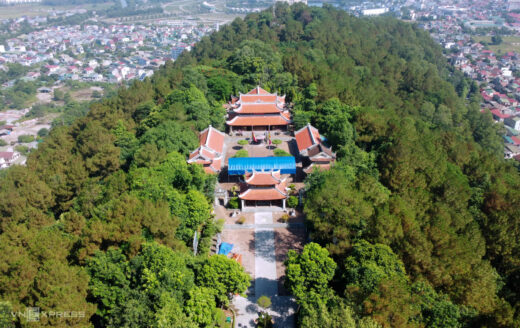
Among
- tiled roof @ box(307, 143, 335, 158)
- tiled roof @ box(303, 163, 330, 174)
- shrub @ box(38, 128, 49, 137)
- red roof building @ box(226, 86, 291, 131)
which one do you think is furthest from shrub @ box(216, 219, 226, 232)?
shrub @ box(38, 128, 49, 137)

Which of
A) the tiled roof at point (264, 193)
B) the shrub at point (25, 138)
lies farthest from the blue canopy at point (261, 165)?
the shrub at point (25, 138)

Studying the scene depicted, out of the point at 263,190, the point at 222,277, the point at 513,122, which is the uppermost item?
the point at 222,277

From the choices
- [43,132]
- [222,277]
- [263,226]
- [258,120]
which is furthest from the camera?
[43,132]

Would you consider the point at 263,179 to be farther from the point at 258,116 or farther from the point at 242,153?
the point at 258,116

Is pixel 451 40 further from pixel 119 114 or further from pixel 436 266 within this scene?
pixel 436 266

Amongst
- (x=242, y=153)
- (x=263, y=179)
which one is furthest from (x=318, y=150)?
(x=242, y=153)

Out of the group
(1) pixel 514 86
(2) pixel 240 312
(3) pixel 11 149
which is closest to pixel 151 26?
(3) pixel 11 149

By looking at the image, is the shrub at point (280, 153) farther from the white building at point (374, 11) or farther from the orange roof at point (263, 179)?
the white building at point (374, 11)
